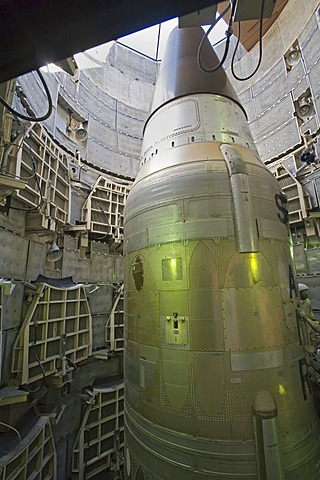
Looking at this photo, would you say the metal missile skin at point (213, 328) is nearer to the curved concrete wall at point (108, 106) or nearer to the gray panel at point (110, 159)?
the curved concrete wall at point (108, 106)

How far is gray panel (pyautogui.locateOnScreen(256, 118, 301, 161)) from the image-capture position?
771 centimetres

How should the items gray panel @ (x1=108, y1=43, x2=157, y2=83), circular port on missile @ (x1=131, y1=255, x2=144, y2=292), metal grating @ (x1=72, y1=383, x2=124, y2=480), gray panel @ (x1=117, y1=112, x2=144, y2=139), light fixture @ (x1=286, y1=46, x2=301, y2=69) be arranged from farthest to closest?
gray panel @ (x1=108, y1=43, x2=157, y2=83), gray panel @ (x1=117, y1=112, x2=144, y2=139), light fixture @ (x1=286, y1=46, x2=301, y2=69), metal grating @ (x1=72, y1=383, x2=124, y2=480), circular port on missile @ (x1=131, y1=255, x2=144, y2=292)

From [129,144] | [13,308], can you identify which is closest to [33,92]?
[129,144]

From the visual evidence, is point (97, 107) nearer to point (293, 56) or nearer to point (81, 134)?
point (81, 134)

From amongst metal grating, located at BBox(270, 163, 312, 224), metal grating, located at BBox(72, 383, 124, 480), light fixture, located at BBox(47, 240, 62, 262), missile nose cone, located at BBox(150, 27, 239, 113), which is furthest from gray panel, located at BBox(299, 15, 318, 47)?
metal grating, located at BBox(72, 383, 124, 480)

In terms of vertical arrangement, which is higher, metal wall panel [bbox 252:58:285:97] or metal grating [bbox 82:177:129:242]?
metal wall panel [bbox 252:58:285:97]

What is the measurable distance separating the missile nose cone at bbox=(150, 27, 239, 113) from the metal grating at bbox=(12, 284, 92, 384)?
4.48 m

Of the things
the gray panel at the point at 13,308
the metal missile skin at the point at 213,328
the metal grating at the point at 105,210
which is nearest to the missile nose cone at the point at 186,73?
the metal missile skin at the point at 213,328

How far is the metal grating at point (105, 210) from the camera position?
7668 mm

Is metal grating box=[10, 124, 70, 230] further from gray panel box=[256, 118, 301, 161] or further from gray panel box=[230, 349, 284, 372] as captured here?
gray panel box=[256, 118, 301, 161]

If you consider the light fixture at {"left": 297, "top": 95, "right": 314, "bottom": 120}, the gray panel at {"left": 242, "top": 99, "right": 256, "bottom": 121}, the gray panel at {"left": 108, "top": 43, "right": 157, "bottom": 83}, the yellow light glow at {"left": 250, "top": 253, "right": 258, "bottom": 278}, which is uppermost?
the gray panel at {"left": 108, "top": 43, "right": 157, "bottom": 83}

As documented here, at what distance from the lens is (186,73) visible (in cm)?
411

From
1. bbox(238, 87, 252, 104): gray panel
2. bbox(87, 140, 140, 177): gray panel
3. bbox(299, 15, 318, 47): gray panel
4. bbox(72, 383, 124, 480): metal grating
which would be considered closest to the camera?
bbox(72, 383, 124, 480): metal grating

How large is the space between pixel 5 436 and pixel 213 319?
4.13 metres
